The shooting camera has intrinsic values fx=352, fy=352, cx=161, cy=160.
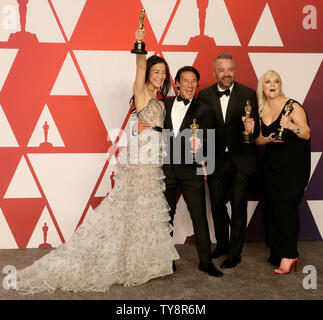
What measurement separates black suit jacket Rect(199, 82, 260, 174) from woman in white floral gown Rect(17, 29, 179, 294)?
1.76ft

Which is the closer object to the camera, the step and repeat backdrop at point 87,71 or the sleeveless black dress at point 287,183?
the sleeveless black dress at point 287,183

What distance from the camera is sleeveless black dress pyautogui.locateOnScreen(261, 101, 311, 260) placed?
10.0 feet

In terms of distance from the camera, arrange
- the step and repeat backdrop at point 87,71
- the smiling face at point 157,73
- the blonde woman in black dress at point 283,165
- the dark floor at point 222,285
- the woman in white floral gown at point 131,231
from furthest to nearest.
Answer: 1. the step and repeat backdrop at point 87,71
2. the blonde woman in black dress at point 283,165
3. the smiling face at point 157,73
4. the woman in white floral gown at point 131,231
5. the dark floor at point 222,285

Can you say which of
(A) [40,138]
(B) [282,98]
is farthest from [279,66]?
(A) [40,138]

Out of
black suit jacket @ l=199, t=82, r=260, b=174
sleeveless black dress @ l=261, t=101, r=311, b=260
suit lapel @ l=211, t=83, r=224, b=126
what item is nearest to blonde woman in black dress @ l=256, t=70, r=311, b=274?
sleeveless black dress @ l=261, t=101, r=311, b=260

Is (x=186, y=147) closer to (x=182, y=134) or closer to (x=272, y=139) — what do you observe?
(x=182, y=134)

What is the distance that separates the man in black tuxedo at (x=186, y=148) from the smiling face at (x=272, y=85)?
1.93 feet

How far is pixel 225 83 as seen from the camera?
312 cm

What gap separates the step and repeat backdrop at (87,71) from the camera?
357 cm

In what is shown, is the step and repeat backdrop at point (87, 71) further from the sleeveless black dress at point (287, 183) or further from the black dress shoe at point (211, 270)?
the sleeveless black dress at point (287, 183)

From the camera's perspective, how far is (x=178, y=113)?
2971mm

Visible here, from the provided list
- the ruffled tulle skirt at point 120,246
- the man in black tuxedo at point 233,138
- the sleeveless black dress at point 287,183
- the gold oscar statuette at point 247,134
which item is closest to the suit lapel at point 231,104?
the man in black tuxedo at point 233,138

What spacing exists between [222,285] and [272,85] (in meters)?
1.73

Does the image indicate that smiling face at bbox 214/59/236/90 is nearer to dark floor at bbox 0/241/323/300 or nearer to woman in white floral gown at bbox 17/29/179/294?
woman in white floral gown at bbox 17/29/179/294
